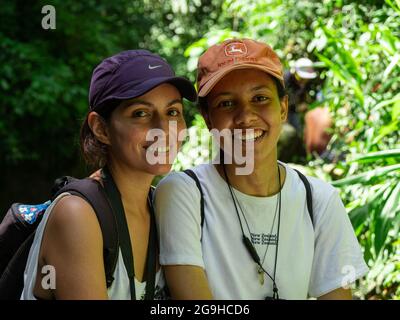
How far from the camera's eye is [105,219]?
67.3 inches

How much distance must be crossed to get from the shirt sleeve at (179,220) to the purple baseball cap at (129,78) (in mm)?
301

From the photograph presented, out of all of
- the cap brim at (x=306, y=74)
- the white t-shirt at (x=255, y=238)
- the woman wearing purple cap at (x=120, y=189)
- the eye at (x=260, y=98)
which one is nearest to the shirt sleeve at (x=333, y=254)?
the white t-shirt at (x=255, y=238)

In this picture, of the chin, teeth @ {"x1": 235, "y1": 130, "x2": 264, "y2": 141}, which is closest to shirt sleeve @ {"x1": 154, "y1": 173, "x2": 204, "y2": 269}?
the chin

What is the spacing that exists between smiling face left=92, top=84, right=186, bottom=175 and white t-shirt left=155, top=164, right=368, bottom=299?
15 centimetres

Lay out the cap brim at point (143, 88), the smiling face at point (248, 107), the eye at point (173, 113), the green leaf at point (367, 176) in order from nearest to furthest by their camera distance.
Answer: the cap brim at point (143, 88), the eye at point (173, 113), the smiling face at point (248, 107), the green leaf at point (367, 176)

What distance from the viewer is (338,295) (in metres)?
2.01

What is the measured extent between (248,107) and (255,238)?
1.37ft

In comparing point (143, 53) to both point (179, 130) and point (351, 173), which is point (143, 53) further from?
point (351, 173)

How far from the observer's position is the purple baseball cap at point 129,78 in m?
1.81

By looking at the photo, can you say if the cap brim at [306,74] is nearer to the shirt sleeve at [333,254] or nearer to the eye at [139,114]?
the shirt sleeve at [333,254]

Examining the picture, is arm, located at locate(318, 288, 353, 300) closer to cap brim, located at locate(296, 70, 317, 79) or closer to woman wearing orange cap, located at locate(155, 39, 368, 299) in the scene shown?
woman wearing orange cap, located at locate(155, 39, 368, 299)

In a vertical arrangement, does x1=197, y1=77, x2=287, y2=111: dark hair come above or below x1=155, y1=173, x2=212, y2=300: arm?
above

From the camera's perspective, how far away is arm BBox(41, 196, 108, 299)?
5.38ft

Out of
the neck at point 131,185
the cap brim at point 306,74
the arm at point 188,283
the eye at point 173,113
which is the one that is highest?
the cap brim at point 306,74
